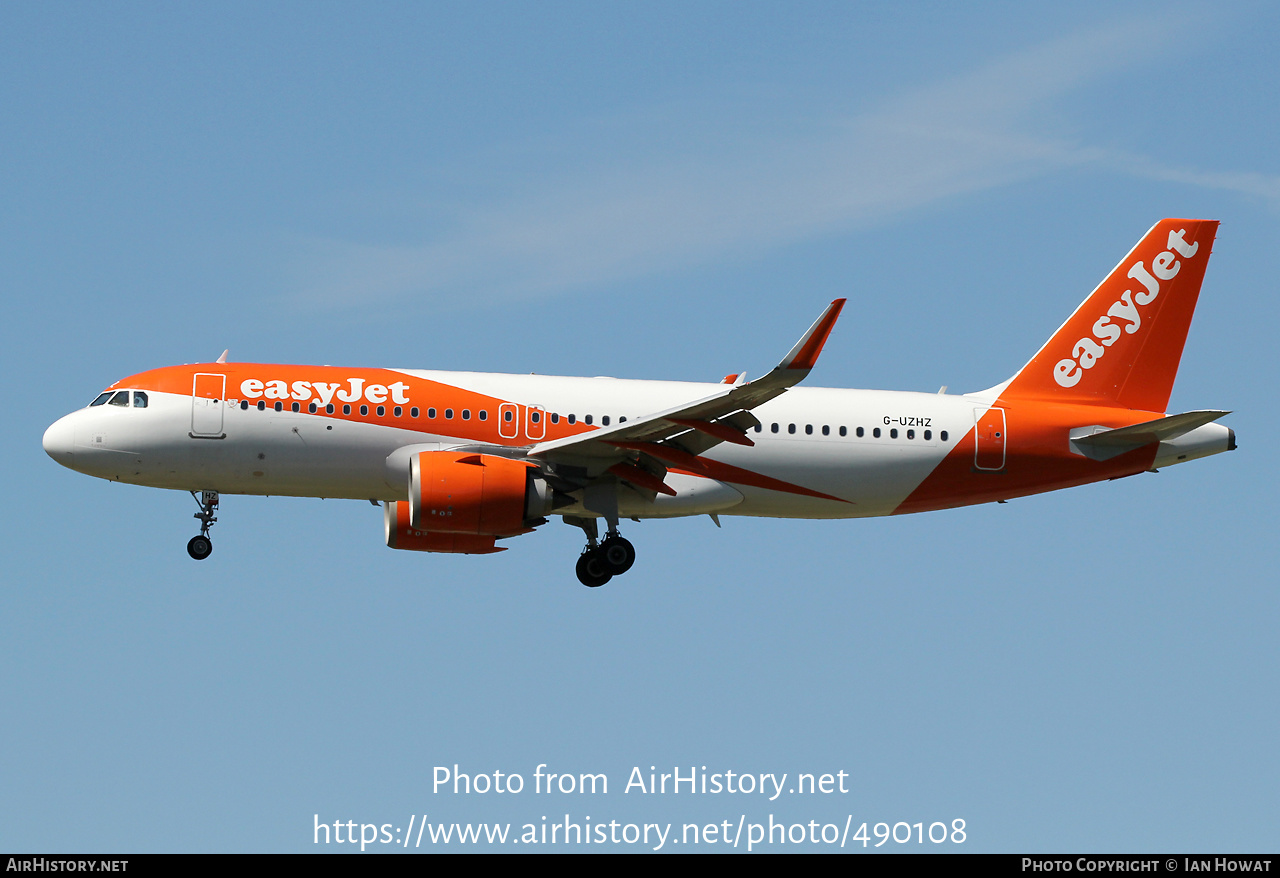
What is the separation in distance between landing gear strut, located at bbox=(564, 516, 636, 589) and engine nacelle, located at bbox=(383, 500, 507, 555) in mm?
2298

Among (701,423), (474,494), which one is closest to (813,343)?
(701,423)

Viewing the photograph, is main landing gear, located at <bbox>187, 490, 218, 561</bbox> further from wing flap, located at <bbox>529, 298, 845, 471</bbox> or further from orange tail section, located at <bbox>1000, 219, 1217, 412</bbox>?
orange tail section, located at <bbox>1000, 219, 1217, 412</bbox>

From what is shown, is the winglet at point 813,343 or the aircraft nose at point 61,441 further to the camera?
the aircraft nose at point 61,441

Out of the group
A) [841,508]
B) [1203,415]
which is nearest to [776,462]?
[841,508]

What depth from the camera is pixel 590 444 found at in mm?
35469

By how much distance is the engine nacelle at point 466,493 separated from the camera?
3491 cm

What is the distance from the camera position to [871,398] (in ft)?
129

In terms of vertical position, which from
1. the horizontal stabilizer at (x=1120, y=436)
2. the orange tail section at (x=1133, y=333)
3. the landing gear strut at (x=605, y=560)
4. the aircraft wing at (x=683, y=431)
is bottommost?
the landing gear strut at (x=605, y=560)

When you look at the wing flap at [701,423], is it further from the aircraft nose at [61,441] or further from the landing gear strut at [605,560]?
the aircraft nose at [61,441]

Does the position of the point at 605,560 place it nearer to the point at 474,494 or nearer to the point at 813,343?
the point at 474,494

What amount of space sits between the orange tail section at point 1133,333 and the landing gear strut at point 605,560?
10518 mm

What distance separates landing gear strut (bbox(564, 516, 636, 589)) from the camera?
123 ft

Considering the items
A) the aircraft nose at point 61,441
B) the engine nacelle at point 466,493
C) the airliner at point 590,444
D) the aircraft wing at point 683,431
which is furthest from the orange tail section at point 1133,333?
the aircraft nose at point 61,441

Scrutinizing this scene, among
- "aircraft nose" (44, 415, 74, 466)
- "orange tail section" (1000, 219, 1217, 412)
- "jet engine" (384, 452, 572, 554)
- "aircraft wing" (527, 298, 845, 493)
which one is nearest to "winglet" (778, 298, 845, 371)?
"aircraft wing" (527, 298, 845, 493)
